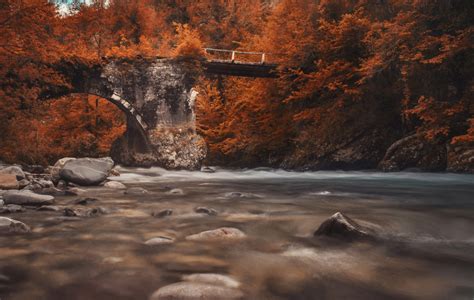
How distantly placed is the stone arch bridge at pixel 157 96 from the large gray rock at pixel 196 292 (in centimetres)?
1467

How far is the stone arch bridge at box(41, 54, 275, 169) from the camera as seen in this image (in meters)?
16.7

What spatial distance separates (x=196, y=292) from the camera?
8.79ft

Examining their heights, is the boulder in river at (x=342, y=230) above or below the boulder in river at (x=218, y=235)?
above

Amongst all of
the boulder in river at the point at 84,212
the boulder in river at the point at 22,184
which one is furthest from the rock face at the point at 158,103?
the boulder in river at the point at 84,212

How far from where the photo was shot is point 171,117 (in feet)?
58.8

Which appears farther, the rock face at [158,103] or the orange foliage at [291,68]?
the rock face at [158,103]

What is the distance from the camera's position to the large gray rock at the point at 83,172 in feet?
31.1

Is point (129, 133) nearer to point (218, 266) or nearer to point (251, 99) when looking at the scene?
point (251, 99)

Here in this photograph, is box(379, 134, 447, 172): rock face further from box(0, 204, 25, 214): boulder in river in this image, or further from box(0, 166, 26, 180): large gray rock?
box(0, 204, 25, 214): boulder in river

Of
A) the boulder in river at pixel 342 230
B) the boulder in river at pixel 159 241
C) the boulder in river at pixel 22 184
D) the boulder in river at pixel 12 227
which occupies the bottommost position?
the boulder in river at pixel 22 184

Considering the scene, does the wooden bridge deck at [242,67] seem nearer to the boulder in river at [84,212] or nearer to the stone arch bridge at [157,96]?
the stone arch bridge at [157,96]

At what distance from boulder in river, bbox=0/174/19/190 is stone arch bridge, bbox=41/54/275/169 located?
8.84 metres

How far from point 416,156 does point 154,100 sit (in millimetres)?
10648

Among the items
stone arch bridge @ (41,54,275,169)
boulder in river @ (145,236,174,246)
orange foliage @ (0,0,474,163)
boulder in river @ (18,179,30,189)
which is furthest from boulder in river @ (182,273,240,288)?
stone arch bridge @ (41,54,275,169)
